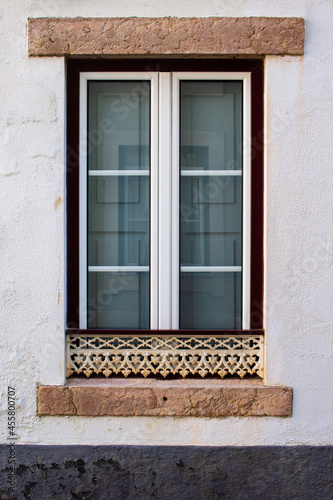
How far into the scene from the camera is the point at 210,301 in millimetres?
3168

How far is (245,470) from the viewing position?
2969mm

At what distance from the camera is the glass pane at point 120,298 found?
3.17m

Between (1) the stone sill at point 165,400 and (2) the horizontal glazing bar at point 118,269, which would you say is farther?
(2) the horizontal glazing bar at point 118,269

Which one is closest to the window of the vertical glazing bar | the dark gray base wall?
the vertical glazing bar

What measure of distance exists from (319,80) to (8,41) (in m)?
2.00

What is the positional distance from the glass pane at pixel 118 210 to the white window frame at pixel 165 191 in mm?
60

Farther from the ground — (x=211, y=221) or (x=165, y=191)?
(x=165, y=191)

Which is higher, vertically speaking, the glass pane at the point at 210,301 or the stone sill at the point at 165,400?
the glass pane at the point at 210,301

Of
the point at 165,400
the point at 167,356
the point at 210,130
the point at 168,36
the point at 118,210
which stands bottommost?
the point at 165,400

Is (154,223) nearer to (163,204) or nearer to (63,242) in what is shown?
(163,204)

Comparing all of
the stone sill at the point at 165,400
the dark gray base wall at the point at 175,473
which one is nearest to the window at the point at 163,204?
the stone sill at the point at 165,400

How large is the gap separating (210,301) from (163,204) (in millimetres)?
730

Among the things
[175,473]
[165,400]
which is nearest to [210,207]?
[165,400]

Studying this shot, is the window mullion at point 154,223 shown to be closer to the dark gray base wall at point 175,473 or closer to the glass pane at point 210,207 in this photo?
the glass pane at point 210,207
